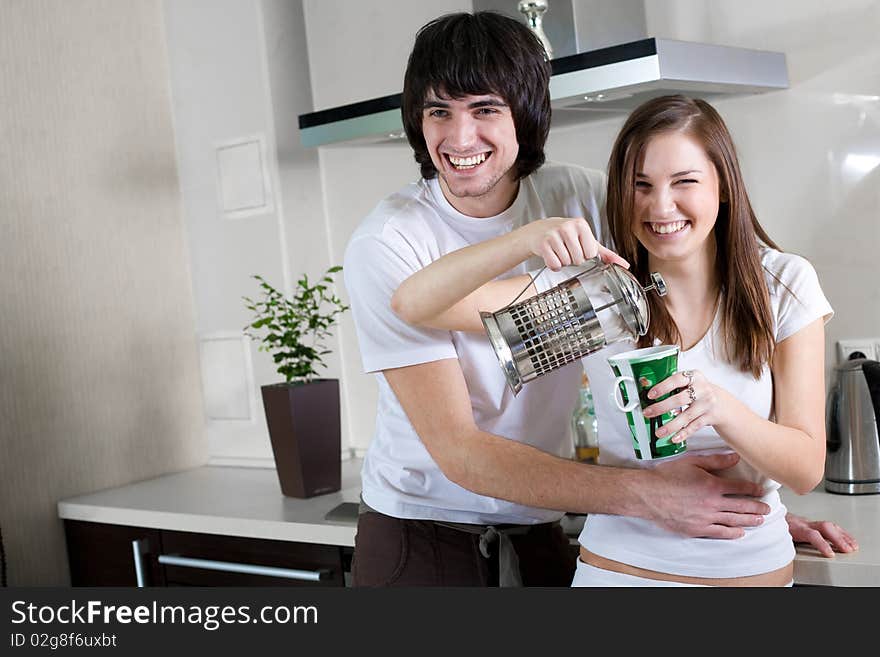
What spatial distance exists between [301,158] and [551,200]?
1225 millimetres

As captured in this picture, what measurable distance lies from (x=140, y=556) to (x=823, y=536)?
1.42 m

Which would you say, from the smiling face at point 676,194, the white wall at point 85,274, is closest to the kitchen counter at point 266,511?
the white wall at point 85,274

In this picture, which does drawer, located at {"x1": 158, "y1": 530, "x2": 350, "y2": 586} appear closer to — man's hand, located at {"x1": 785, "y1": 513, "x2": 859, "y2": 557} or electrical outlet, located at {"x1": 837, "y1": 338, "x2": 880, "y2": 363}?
man's hand, located at {"x1": 785, "y1": 513, "x2": 859, "y2": 557}

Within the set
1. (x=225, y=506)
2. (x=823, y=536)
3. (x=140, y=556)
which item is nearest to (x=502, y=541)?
(x=823, y=536)

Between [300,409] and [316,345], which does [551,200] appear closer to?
[300,409]

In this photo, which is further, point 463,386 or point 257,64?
point 257,64

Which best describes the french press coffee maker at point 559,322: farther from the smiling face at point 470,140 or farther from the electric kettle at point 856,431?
the electric kettle at point 856,431

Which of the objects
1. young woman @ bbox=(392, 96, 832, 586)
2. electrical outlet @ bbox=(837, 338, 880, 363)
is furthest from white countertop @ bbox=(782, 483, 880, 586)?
electrical outlet @ bbox=(837, 338, 880, 363)

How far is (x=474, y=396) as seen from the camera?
1.40m

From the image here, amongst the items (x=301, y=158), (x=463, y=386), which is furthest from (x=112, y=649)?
(x=301, y=158)

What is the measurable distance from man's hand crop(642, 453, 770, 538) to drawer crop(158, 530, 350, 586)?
33.0 inches

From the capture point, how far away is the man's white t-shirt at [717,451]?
1.17 m

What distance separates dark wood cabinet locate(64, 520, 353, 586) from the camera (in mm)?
1896

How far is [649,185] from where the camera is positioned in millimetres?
1216
